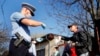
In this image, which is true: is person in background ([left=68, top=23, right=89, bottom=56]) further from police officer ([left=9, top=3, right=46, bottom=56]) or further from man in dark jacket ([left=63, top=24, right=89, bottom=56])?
police officer ([left=9, top=3, right=46, bottom=56])

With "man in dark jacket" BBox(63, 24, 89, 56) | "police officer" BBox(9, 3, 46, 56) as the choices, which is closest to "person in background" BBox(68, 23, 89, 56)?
"man in dark jacket" BBox(63, 24, 89, 56)

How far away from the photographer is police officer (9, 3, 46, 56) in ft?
16.3

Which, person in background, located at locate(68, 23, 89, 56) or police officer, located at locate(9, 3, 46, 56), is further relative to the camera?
person in background, located at locate(68, 23, 89, 56)

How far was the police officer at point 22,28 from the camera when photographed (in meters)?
4.95

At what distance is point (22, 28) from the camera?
5047 millimetres

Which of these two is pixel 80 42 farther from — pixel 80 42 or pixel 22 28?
pixel 22 28

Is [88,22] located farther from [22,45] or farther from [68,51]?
[22,45]

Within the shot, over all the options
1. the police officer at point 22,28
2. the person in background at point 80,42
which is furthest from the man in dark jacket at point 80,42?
the police officer at point 22,28

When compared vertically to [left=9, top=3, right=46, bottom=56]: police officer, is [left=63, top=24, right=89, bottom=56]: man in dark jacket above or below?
below

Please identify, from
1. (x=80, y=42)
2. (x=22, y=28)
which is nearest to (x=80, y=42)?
(x=80, y=42)

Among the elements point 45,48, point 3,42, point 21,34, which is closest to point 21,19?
point 21,34

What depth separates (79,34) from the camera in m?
7.46

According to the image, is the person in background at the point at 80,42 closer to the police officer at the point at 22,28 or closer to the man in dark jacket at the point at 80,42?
the man in dark jacket at the point at 80,42

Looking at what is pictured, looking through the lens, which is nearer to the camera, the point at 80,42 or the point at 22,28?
the point at 22,28
